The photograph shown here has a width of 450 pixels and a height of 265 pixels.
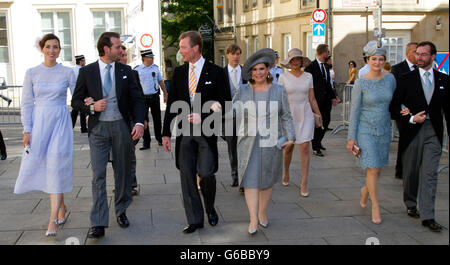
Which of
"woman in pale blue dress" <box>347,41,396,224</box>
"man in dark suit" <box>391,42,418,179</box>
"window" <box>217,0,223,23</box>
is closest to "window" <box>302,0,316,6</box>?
"window" <box>217,0,223,23</box>

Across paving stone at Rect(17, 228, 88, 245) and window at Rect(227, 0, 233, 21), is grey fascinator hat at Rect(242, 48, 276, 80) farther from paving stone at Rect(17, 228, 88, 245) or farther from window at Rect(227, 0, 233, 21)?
window at Rect(227, 0, 233, 21)

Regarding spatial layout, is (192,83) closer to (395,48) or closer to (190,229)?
(190,229)

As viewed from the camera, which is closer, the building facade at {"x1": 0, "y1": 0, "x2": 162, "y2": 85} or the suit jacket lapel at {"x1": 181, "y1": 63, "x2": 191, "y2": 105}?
the suit jacket lapel at {"x1": 181, "y1": 63, "x2": 191, "y2": 105}

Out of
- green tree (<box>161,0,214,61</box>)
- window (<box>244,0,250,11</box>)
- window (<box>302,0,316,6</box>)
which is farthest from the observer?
green tree (<box>161,0,214,61</box>)

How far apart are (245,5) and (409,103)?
30104 mm

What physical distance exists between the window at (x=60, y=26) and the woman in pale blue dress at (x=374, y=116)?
18.1 meters

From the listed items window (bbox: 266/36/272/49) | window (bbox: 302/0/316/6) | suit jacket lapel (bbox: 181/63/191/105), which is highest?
window (bbox: 302/0/316/6)

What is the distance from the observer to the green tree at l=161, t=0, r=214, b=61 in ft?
130

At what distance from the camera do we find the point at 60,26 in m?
21.4

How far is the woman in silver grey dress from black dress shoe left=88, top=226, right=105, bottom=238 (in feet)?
4.81

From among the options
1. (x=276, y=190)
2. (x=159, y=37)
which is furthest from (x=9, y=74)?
(x=276, y=190)

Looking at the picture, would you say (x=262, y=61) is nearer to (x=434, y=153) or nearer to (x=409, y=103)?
(x=409, y=103)

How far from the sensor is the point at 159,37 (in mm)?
21656

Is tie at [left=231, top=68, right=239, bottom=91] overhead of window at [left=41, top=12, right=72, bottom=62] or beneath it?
beneath
